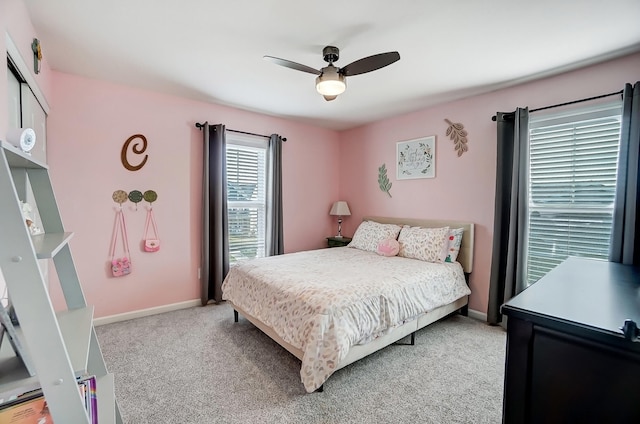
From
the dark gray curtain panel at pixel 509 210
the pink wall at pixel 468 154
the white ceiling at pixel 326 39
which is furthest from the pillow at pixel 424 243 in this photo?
the white ceiling at pixel 326 39

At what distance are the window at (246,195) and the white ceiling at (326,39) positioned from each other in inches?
35.8

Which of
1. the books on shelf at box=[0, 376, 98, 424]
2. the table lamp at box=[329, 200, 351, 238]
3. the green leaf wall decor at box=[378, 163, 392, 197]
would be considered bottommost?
the books on shelf at box=[0, 376, 98, 424]

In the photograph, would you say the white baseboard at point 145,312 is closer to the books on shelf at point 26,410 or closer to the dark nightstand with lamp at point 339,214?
the dark nightstand with lamp at point 339,214

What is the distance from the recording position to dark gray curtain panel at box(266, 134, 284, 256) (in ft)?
13.0

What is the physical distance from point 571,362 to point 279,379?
1754mm

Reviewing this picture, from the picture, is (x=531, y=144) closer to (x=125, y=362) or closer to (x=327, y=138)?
(x=327, y=138)

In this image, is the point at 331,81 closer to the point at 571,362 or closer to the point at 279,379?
the point at 571,362

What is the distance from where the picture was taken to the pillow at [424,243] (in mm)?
3135

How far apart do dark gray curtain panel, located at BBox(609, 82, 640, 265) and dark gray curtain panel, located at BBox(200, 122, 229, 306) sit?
367 cm

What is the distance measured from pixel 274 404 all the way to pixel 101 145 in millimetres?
2845

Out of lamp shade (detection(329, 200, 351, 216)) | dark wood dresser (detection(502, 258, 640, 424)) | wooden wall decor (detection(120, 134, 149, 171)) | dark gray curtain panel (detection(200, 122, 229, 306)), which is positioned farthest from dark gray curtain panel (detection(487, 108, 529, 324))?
wooden wall decor (detection(120, 134, 149, 171))

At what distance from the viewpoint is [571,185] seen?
260cm

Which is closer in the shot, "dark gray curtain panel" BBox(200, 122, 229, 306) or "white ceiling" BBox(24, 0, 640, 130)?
"white ceiling" BBox(24, 0, 640, 130)

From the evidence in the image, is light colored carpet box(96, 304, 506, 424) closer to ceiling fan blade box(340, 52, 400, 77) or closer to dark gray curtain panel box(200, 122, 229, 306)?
dark gray curtain panel box(200, 122, 229, 306)
